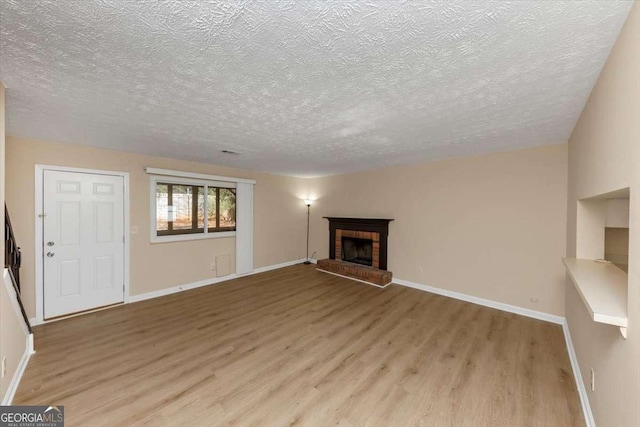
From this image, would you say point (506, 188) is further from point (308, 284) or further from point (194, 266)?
point (194, 266)

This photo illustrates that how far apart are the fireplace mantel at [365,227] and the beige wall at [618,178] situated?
3.09 meters

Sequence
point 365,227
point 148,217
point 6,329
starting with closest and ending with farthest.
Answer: point 6,329
point 148,217
point 365,227

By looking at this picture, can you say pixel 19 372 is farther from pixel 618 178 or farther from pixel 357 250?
pixel 357 250

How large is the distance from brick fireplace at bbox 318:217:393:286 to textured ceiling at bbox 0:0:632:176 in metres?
2.64

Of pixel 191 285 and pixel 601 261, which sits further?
pixel 191 285

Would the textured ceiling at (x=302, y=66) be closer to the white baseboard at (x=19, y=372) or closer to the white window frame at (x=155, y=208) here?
the white window frame at (x=155, y=208)

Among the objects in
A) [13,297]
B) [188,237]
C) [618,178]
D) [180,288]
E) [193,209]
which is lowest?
[180,288]

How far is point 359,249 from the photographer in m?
5.53

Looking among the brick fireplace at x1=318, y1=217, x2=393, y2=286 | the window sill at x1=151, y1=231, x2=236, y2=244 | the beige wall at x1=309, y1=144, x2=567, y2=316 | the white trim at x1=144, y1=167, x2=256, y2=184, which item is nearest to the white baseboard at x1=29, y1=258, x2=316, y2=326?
the window sill at x1=151, y1=231, x2=236, y2=244

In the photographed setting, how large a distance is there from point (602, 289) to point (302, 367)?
7.46ft

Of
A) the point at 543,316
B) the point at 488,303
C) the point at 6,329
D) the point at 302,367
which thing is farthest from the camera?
the point at 488,303

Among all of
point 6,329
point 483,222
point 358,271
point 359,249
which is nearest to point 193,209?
point 6,329

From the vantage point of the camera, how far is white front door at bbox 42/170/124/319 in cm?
313

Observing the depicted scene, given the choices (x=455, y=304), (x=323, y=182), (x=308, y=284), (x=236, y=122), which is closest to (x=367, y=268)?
(x=308, y=284)
